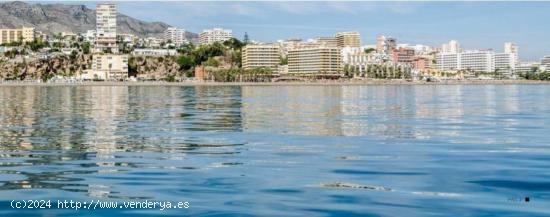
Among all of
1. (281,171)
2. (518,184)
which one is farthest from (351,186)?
(518,184)

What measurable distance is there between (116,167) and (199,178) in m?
2.25

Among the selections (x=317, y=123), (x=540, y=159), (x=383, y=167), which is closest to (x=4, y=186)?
(x=383, y=167)

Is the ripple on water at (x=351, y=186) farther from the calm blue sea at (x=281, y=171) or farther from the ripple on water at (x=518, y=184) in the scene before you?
the ripple on water at (x=518, y=184)

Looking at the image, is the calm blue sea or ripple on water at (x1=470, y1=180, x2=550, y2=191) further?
ripple on water at (x1=470, y1=180, x2=550, y2=191)

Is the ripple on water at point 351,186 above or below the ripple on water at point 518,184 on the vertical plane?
above

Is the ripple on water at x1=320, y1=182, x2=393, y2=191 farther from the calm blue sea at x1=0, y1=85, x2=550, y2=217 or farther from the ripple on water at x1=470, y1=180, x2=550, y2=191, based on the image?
the ripple on water at x1=470, y1=180, x2=550, y2=191

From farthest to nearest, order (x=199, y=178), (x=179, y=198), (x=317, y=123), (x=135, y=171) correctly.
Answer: (x=317, y=123) < (x=135, y=171) < (x=199, y=178) < (x=179, y=198)

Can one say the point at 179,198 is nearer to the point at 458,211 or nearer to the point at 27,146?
the point at 458,211

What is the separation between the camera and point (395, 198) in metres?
10.4

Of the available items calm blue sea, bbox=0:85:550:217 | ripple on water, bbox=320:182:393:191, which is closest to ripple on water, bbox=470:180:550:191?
calm blue sea, bbox=0:85:550:217

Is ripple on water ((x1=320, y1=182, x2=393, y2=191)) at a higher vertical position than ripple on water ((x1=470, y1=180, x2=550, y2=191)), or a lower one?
higher

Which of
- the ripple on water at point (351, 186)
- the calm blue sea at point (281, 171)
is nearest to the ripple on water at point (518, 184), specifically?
the calm blue sea at point (281, 171)

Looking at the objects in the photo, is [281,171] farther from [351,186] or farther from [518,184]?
[518,184]

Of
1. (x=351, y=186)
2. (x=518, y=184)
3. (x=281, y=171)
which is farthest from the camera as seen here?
(x=281, y=171)
